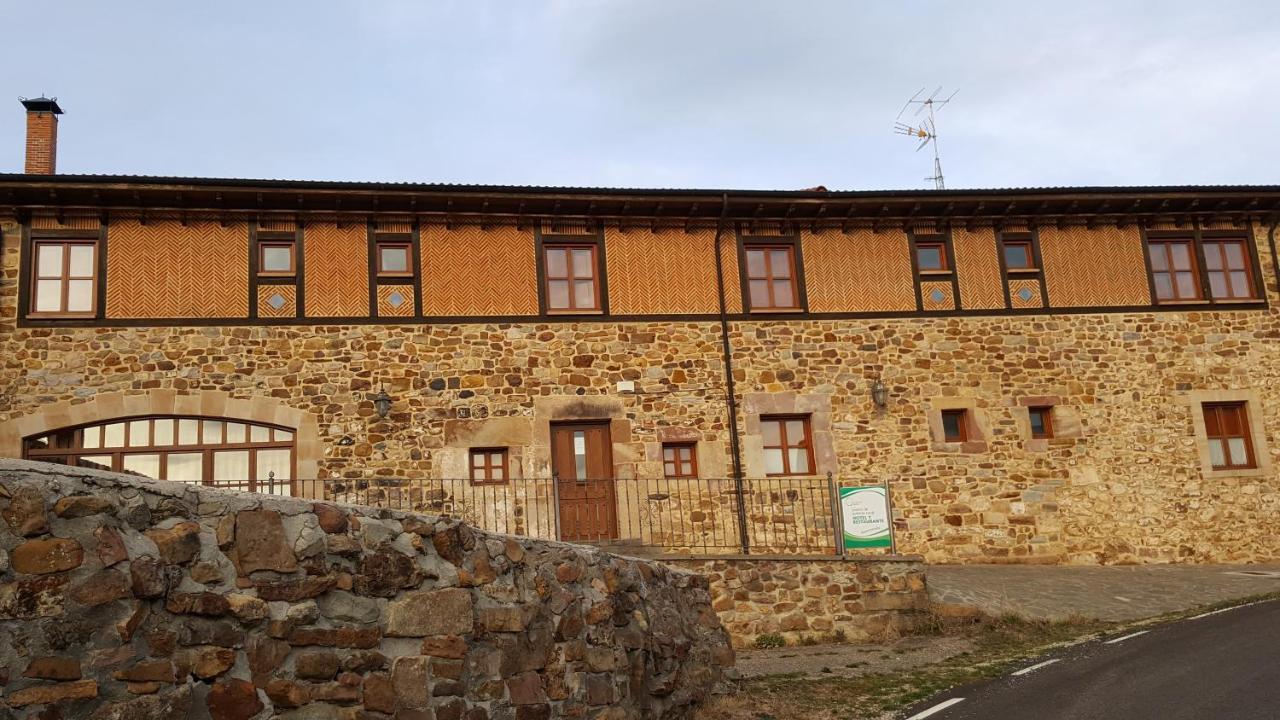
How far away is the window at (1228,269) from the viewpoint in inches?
653

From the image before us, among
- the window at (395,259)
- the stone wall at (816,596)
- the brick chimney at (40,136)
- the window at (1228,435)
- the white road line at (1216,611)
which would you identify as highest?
the brick chimney at (40,136)

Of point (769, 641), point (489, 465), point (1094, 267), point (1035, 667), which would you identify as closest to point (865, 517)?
point (769, 641)

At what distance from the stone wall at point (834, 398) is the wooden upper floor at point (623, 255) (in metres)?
0.28

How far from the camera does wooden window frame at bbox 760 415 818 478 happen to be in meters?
14.9

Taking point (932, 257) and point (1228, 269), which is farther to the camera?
point (1228, 269)

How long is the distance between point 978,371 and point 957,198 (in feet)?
8.60

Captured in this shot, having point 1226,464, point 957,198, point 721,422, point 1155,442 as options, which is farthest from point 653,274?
point 1226,464

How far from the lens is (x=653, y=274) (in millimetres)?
15258

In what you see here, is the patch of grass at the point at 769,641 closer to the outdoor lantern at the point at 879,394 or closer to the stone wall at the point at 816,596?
the stone wall at the point at 816,596

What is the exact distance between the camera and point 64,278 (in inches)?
537

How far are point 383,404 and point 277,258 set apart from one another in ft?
8.33

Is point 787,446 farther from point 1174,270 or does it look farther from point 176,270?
point 176,270

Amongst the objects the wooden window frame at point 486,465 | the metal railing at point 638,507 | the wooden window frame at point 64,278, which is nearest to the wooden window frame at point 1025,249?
the metal railing at point 638,507

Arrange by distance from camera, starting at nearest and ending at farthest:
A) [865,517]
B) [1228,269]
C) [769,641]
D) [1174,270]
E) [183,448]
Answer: [769,641] < [865,517] < [183,448] < [1174,270] < [1228,269]
